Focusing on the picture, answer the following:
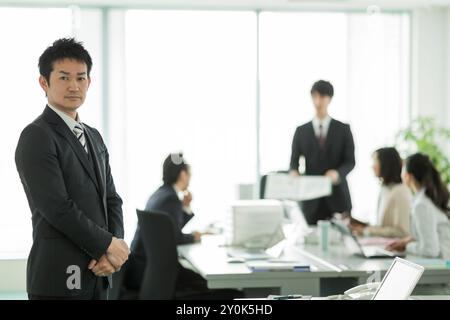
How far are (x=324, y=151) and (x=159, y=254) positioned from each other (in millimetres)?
2438

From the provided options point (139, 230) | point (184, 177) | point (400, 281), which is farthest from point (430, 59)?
point (400, 281)

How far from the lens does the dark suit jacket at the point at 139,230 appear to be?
4.94 m

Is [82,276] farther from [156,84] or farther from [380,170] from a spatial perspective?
[156,84]

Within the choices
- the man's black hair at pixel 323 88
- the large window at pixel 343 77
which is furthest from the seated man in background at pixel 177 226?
the large window at pixel 343 77

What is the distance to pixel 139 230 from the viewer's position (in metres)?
4.92

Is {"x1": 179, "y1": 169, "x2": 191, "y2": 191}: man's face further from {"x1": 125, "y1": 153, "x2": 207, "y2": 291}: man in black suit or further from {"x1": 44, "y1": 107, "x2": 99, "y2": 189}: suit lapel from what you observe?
{"x1": 44, "y1": 107, "x2": 99, "y2": 189}: suit lapel

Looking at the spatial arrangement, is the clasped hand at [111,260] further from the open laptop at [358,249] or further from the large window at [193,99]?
the large window at [193,99]

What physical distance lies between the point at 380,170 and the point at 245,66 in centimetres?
312

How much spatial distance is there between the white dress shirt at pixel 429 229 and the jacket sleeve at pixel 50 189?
2244 millimetres

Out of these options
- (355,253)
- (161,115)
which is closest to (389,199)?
(355,253)

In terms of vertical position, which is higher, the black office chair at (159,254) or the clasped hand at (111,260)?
the clasped hand at (111,260)

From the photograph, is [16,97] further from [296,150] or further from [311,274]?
[311,274]

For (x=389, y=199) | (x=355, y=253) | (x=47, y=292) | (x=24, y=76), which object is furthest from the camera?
(x=24, y=76)

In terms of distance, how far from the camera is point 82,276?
2816 mm
